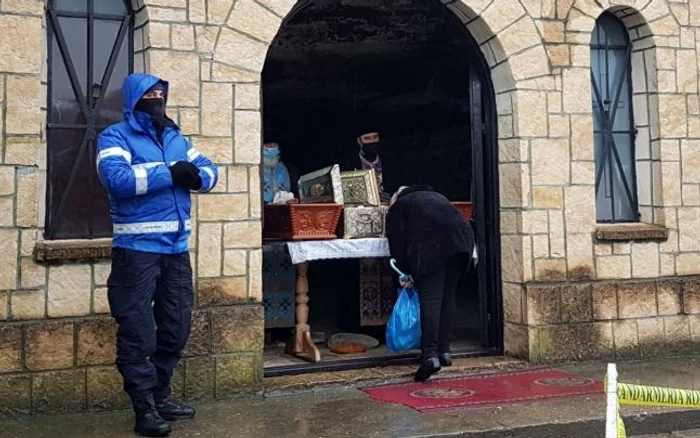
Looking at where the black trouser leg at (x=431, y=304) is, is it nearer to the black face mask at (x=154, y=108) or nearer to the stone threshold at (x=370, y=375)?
the stone threshold at (x=370, y=375)

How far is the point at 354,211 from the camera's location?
21.7 ft

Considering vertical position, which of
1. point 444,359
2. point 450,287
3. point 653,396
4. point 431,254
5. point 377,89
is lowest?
point 444,359

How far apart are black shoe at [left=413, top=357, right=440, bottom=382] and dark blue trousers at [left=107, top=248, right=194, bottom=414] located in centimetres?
197

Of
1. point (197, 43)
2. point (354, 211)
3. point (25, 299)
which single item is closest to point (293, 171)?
point (354, 211)

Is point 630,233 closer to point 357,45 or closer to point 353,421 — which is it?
point 353,421

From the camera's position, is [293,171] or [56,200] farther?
[293,171]

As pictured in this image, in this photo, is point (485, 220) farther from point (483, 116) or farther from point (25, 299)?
point (25, 299)

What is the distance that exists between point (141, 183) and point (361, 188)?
2830mm

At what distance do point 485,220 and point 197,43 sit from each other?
3.01m

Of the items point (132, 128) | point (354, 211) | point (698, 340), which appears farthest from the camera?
point (698, 340)

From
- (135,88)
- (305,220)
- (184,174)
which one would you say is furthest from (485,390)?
(135,88)

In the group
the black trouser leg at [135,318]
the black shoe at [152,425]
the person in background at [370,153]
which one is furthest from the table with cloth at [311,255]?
the black shoe at [152,425]

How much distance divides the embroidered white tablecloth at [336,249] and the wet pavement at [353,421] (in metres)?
1.20

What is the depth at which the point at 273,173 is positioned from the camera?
7016 mm
